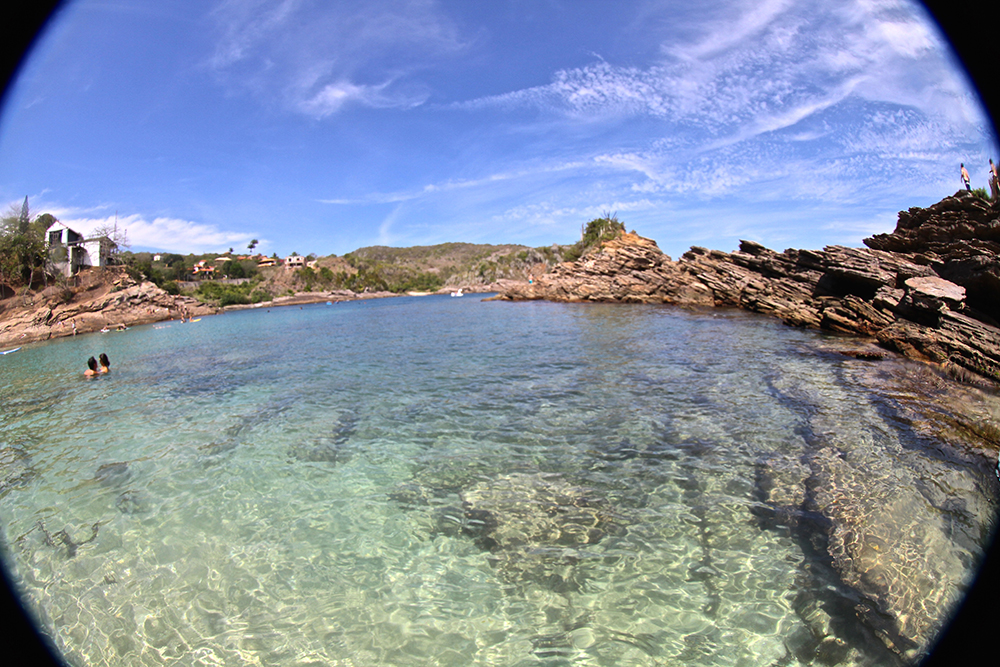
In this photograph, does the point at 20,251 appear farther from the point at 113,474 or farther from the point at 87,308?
the point at 113,474

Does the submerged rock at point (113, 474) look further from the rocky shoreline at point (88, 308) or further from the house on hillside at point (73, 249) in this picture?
the house on hillside at point (73, 249)

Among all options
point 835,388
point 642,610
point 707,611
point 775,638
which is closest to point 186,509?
point 642,610

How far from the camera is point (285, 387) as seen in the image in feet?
49.4

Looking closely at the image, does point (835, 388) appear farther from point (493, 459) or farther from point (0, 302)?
point (0, 302)

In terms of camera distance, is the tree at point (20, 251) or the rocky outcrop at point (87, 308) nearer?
the rocky outcrop at point (87, 308)

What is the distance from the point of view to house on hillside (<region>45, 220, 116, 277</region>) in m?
64.2

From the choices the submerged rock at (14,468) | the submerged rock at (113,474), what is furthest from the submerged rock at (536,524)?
the submerged rock at (14,468)

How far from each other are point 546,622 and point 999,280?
1824 cm

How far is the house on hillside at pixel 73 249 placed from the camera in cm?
6425

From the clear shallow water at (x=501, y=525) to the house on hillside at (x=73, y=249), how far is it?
7919 centimetres

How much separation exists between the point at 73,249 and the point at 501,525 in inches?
3845

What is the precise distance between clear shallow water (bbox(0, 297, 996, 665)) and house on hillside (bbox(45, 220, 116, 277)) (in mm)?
79194

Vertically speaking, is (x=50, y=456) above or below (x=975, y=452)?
below

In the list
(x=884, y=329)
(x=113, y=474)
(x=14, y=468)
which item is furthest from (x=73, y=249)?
(x=884, y=329)
